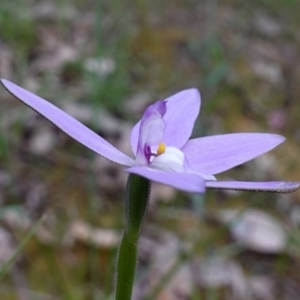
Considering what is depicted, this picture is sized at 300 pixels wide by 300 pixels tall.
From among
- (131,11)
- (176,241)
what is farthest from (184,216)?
(131,11)

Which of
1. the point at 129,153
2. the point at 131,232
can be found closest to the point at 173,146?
the point at 131,232

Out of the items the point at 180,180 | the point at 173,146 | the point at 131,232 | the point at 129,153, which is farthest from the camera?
the point at 129,153

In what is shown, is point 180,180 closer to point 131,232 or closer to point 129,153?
point 131,232

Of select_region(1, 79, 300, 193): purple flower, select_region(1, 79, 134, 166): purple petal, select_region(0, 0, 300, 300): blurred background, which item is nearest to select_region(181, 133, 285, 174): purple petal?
select_region(1, 79, 300, 193): purple flower

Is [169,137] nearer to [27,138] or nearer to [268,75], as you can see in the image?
[27,138]

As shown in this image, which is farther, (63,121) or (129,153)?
(129,153)

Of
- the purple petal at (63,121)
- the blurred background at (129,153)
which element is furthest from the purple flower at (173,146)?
the blurred background at (129,153)

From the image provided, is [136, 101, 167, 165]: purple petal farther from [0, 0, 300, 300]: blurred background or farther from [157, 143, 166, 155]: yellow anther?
[0, 0, 300, 300]: blurred background
